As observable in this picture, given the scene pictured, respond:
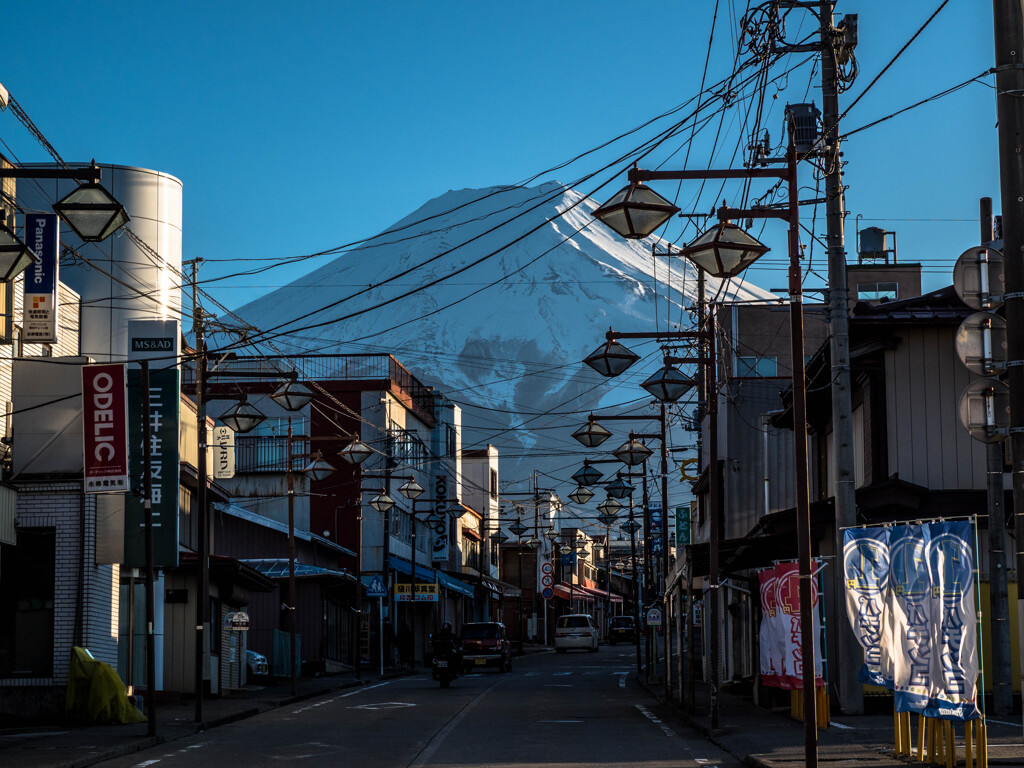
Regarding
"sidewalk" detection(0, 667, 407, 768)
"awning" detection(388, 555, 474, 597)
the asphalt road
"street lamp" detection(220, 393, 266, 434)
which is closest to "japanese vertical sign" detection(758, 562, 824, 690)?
the asphalt road

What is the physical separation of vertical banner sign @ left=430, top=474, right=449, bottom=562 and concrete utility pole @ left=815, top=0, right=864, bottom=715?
43.2m

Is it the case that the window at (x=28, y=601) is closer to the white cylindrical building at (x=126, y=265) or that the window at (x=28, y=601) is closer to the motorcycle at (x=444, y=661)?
the white cylindrical building at (x=126, y=265)

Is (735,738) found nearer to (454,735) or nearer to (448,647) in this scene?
(454,735)

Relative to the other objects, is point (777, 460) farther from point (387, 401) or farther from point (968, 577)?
point (387, 401)

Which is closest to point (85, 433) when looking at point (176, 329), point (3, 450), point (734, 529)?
point (3, 450)

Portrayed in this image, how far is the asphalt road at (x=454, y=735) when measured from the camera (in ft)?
53.2

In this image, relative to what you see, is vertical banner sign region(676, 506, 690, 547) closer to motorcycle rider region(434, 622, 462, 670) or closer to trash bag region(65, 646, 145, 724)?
motorcycle rider region(434, 622, 462, 670)

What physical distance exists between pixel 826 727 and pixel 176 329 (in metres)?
17.4

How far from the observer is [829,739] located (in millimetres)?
17156

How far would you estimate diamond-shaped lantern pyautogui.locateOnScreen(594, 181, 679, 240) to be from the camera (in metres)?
12.8

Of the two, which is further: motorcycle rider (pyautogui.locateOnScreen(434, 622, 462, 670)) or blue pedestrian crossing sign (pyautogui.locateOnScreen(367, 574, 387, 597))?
blue pedestrian crossing sign (pyautogui.locateOnScreen(367, 574, 387, 597))

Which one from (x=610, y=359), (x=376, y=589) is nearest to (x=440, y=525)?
(x=376, y=589)

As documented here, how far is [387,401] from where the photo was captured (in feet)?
188

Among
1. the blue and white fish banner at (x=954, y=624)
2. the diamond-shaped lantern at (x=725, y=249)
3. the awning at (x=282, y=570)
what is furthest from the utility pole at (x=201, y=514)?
the awning at (x=282, y=570)
